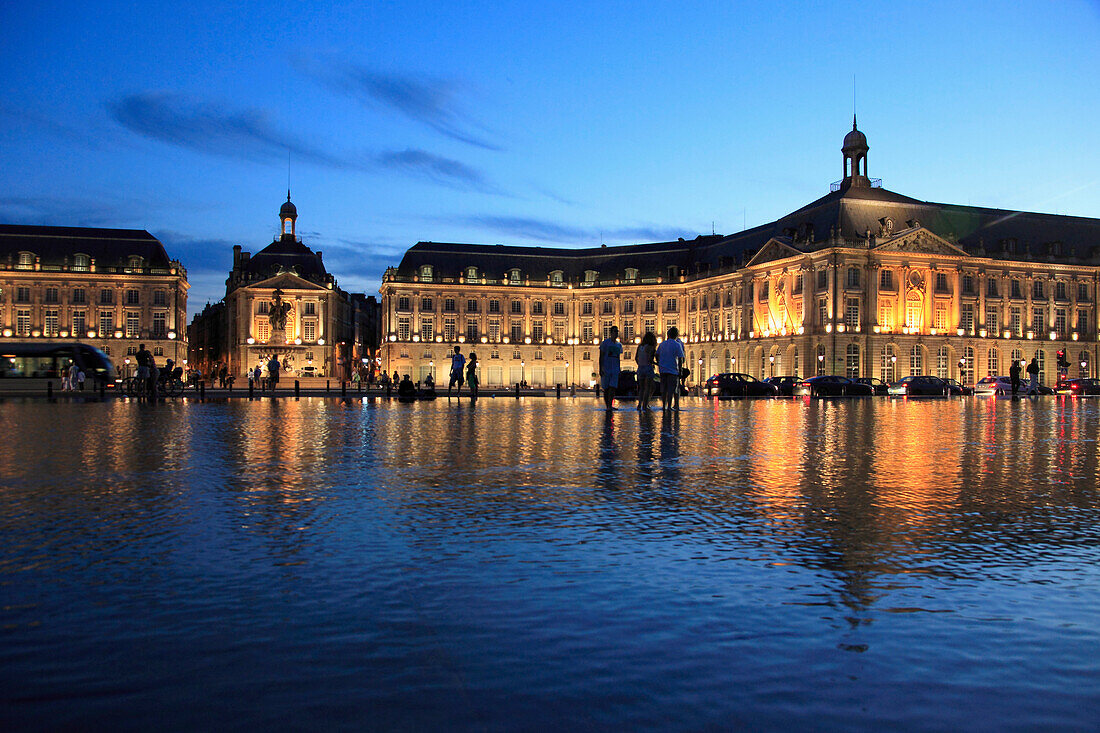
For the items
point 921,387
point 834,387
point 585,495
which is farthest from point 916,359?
point 585,495

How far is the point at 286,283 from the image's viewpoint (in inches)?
3679

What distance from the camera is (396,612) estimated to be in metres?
3.24

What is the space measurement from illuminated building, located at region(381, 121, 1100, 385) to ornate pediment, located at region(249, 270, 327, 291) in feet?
25.2

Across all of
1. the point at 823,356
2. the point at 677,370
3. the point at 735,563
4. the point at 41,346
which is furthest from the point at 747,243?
the point at 735,563

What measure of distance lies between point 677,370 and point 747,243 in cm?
6934

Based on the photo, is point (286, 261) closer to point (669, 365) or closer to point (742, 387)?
point (742, 387)

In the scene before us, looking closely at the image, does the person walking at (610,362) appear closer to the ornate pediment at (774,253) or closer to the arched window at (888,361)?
the ornate pediment at (774,253)

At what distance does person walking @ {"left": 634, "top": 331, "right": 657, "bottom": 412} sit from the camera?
2075cm

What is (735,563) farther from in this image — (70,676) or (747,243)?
(747,243)

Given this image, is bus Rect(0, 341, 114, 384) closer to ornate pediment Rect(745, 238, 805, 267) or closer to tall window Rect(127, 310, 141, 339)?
tall window Rect(127, 310, 141, 339)

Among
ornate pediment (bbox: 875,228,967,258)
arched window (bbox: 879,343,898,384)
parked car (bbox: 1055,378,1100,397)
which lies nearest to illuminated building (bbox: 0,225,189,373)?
arched window (bbox: 879,343,898,384)

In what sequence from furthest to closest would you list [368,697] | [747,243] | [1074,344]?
1. [747,243]
2. [1074,344]
3. [368,697]

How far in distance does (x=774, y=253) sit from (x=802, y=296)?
511cm

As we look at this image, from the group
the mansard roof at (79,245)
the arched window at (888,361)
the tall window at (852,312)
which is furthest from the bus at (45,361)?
the arched window at (888,361)
